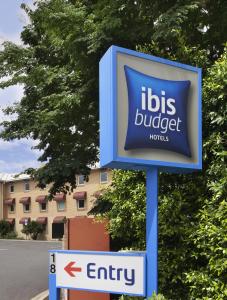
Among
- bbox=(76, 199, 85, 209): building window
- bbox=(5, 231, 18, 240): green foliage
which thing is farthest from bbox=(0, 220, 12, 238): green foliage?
bbox=(76, 199, 85, 209): building window

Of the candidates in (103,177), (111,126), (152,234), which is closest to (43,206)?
(103,177)

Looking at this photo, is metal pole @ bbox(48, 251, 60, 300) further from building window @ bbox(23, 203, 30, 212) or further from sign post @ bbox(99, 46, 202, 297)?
building window @ bbox(23, 203, 30, 212)

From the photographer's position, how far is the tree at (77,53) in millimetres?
9281

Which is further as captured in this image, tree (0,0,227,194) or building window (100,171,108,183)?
building window (100,171,108,183)

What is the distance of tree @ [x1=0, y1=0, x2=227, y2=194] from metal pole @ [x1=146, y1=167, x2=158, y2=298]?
7.65ft

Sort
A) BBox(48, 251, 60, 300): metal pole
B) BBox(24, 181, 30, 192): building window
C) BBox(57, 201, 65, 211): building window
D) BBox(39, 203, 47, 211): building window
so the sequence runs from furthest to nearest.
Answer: BBox(24, 181, 30, 192): building window, BBox(39, 203, 47, 211): building window, BBox(57, 201, 65, 211): building window, BBox(48, 251, 60, 300): metal pole

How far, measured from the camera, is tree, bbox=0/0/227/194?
9281 mm

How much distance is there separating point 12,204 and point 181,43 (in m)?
63.5

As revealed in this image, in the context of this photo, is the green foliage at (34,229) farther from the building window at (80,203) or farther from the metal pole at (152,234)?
the metal pole at (152,234)

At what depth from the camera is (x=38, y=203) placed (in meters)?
65.5

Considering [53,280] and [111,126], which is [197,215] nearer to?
[111,126]

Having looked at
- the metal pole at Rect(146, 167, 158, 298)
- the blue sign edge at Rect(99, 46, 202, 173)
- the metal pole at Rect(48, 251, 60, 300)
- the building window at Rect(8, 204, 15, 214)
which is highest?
the blue sign edge at Rect(99, 46, 202, 173)

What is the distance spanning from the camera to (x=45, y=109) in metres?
13.5

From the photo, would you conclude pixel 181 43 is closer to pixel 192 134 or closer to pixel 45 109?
pixel 192 134
